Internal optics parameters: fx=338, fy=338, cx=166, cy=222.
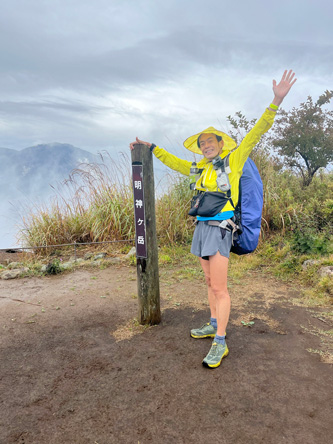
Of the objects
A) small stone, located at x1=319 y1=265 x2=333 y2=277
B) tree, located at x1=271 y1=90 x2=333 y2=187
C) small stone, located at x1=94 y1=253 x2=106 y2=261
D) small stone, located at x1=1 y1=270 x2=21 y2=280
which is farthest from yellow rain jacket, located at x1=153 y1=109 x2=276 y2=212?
tree, located at x1=271 y1=90 x2=333 y2=187

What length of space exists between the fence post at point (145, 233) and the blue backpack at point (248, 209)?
0.98 meters

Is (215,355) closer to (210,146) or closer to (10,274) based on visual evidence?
(210,146)

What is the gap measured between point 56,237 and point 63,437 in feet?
17.8

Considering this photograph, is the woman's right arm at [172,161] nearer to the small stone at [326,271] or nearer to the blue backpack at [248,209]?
the blue backpack at [248,209]

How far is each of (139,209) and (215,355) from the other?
1.49 metres

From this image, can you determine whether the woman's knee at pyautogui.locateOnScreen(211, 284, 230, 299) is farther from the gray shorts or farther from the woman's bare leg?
the gray shorts

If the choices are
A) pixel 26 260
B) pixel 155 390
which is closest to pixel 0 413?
pixel 155 390

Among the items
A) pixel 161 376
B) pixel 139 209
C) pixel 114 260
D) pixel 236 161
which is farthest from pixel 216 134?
pixel 114 260

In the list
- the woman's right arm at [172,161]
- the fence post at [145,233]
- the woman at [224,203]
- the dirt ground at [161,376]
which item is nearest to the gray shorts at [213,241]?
the woman at [224,203]

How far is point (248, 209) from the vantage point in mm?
2607

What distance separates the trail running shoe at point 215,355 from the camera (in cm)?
A: 261

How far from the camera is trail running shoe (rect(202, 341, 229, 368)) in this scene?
8.56ft

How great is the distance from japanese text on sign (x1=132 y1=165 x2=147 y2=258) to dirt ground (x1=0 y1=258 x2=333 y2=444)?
2.79 feet

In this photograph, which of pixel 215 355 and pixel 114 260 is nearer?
pixel 215 355
